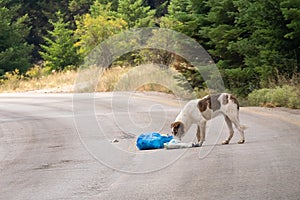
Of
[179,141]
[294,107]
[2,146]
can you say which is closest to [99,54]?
[294,107]

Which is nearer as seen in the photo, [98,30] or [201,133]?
[201,133]

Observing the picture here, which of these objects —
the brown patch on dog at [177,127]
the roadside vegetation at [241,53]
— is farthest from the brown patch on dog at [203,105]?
the roadside vegetation at [241,53]

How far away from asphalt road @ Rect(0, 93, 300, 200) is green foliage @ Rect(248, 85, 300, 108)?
86 centimetres

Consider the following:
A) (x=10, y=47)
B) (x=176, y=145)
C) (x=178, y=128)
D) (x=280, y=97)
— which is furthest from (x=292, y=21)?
(x=10, y=47)

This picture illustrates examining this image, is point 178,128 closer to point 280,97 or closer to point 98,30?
point 280,97

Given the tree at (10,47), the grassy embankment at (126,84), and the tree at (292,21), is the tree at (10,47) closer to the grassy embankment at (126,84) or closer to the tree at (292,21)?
the grassy embankment at (126,84)

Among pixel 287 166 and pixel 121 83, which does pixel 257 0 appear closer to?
pixel 121 83

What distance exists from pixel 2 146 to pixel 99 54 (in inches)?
1077

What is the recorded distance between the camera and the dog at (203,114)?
40.9ft

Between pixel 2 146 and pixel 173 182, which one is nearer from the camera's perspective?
pixel 173 182

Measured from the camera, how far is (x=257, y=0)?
23.9 m

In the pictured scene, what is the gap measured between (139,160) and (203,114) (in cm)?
180

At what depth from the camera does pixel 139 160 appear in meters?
11.4

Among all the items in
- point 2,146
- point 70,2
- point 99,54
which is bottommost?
point 2,146
